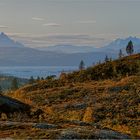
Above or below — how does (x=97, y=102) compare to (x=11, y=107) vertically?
above

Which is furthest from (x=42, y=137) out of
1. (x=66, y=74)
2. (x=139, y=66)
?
(x=66, y=74)

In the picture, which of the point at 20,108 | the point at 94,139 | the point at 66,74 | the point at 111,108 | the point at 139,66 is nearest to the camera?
the point at 94,139

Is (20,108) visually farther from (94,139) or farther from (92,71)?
(92,71)

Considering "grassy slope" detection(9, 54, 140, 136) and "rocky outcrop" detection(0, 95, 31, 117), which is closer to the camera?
"rocky outcrop" detection(0, 95, 31, 117)

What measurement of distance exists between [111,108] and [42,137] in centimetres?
1968

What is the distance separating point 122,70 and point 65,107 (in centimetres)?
1947

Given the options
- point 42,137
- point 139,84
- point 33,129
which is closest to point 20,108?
point 33,129

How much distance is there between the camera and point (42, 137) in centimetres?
1383

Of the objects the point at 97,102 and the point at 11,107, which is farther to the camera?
the point at 97,102

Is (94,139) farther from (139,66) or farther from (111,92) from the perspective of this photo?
(139,66)

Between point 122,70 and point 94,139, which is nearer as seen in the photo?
point 94,139

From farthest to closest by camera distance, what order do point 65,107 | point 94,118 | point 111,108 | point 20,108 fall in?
point 65,107, point 111,108, point 94,118, point 20,108

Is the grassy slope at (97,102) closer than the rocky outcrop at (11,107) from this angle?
No

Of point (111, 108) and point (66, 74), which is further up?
point (66, 74)
